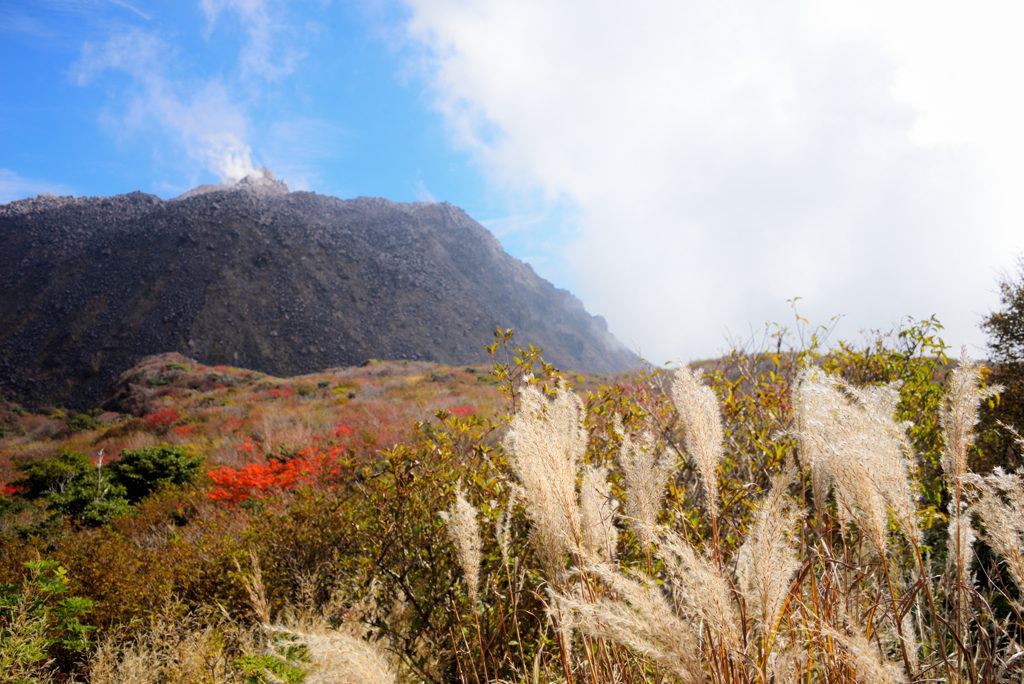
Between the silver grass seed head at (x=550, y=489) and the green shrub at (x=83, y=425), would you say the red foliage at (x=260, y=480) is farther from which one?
the green shrub at (x=83, y=425)

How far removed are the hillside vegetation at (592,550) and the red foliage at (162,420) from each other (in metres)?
6.31

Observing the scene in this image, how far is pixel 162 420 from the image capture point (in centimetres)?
1344

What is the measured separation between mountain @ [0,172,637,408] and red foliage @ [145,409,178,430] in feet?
→ 73.8

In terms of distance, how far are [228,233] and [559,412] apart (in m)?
54.6

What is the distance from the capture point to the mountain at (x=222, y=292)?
34.7 metres

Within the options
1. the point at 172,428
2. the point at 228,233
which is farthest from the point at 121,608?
the point at 228,233

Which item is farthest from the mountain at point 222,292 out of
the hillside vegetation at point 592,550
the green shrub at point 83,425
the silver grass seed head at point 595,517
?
the silver grass seed head at point 595,517

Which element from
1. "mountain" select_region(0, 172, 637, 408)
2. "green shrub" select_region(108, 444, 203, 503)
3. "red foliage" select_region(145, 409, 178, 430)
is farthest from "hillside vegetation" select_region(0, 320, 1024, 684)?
"mountain" select_region(0, 172, 637, 408)

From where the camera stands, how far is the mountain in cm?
3466

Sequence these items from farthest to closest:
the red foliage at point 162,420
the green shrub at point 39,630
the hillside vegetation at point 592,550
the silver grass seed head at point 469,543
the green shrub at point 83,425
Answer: the green shrub at point 83,425 → the red foliage at point 162,420 → the green shrub at point 39,630 → the silver grass seed head at point 469,543 → the hillside vegetation at point 592,550

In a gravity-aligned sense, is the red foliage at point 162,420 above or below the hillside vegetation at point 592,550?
below

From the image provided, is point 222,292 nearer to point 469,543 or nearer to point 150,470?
point 150,470

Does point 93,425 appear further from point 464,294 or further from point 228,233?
point 464,294

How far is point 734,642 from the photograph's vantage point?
848mm
